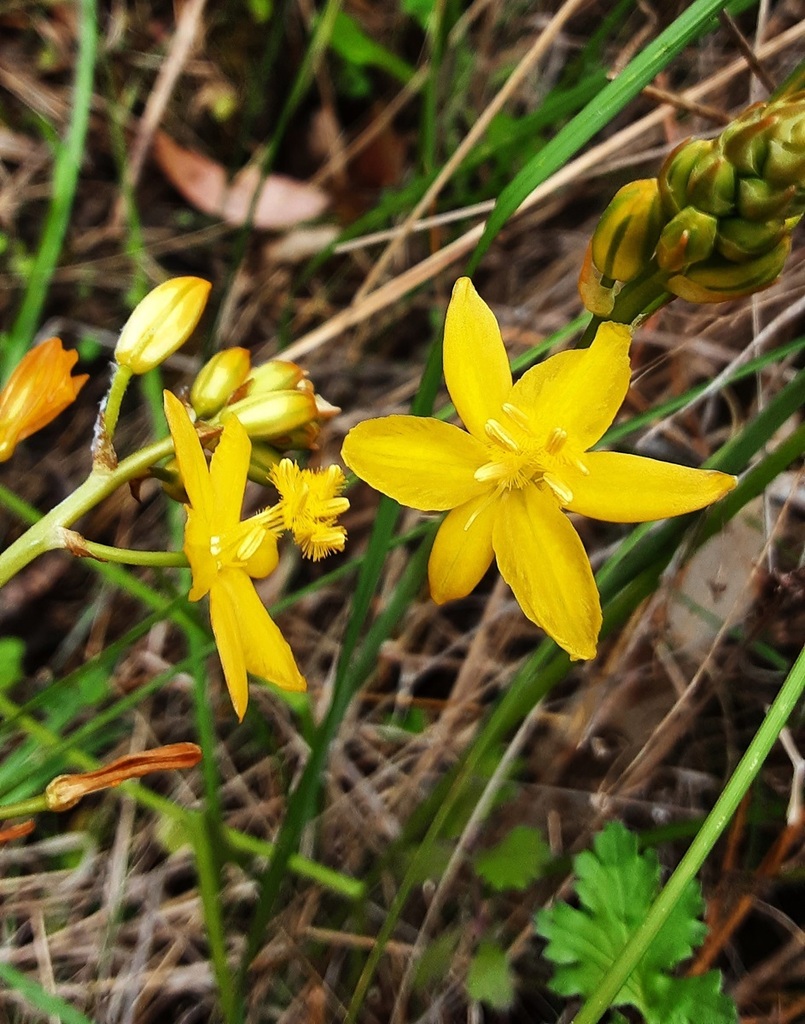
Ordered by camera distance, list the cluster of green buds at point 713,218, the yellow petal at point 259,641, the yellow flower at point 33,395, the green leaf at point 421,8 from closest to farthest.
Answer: the cluster of green buds at point 713,218
the yellow petal at point 259,641
the yellow flower at point 33,395
the green leaf at point 421,8

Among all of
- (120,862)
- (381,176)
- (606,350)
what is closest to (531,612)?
(606,350)

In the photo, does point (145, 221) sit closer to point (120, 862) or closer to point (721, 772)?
point (120, 862)

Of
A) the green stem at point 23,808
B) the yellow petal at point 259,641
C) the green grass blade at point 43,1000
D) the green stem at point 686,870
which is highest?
the yellow petal at point 259,641

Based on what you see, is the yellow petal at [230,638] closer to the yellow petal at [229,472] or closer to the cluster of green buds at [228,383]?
the yellow petal at [229,472]

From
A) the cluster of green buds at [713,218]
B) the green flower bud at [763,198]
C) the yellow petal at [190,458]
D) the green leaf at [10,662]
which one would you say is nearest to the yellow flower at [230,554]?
the yellow petal at [190,458]

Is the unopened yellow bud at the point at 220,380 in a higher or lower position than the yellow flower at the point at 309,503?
higher

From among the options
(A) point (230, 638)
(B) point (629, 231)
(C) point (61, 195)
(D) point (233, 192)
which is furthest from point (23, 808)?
(D) point (233, 192)

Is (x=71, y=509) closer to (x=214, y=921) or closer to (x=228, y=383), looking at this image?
(x=228, y=383)
